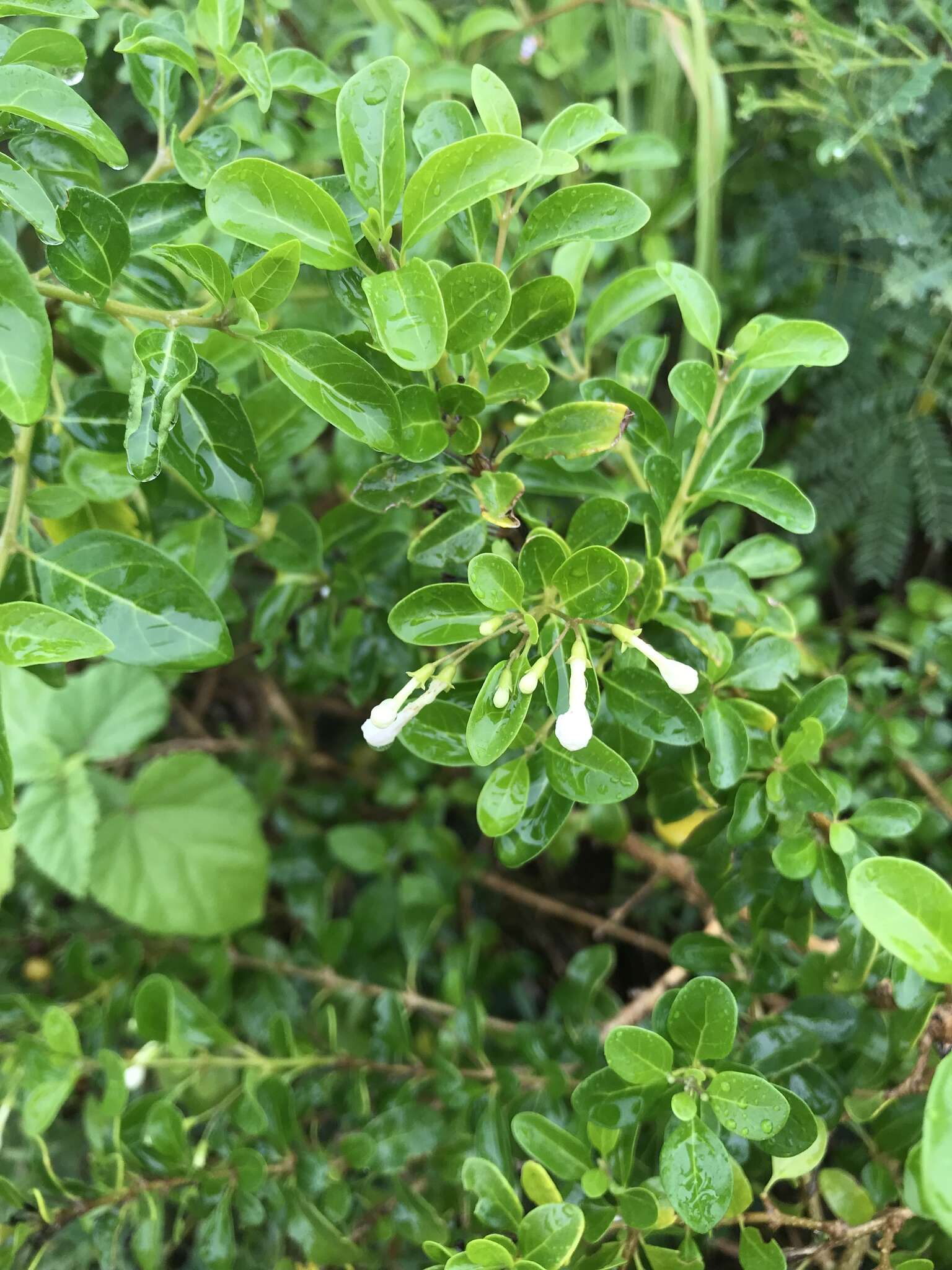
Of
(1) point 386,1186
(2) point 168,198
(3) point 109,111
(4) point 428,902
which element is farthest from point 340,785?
(3) point 109,111

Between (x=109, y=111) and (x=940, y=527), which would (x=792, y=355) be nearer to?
(x=940, y=527)

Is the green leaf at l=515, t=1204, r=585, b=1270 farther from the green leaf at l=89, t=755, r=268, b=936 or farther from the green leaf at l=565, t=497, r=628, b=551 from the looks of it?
the green leaf at l=89, t=755, r=268, b=936

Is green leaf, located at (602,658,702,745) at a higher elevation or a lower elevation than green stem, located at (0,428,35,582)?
higher

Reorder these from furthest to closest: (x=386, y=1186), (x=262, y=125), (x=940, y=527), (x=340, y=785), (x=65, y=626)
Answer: (x=340, y=785), (x=940, y=527), (x=386, y=1186), (x=262, y=125), (x=65, y=626)

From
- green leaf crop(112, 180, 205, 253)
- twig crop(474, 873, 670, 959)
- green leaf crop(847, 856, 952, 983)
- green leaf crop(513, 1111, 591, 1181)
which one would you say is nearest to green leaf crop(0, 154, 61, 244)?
green leaf crop(112, 180, 205, 253)

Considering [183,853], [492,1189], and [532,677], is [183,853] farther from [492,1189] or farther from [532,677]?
[532,677]

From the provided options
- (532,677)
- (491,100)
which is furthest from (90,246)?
(532,677)

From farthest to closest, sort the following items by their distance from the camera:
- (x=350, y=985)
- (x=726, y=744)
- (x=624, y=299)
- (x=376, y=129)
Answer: (x=350, y=985), (x=624, y=299), (x=726, y=744), (x=376, y=129)
